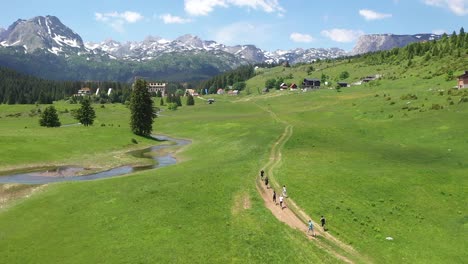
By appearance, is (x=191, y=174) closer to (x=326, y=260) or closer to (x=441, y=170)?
(x=326, y=260)

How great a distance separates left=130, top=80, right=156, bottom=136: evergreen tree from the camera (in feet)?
409

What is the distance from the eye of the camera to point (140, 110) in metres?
125

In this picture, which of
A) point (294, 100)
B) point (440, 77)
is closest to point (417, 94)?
point (440, 77)

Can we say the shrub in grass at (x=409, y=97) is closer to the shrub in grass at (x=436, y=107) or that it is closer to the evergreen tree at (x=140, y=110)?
the shrub in grass at (x=436, y=107)

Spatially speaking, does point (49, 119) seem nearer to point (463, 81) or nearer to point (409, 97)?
point (409, 97)

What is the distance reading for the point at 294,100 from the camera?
196 m

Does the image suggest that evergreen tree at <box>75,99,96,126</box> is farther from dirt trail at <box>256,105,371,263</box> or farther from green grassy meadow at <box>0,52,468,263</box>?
dirt trail at <box>256,105,371,263</box>

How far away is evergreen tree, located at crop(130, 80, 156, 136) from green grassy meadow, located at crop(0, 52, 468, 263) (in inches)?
974

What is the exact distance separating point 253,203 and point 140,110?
82.3 m

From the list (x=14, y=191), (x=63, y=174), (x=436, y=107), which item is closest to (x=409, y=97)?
(x=436, y=107)

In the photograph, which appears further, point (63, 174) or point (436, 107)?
point (436, 107)

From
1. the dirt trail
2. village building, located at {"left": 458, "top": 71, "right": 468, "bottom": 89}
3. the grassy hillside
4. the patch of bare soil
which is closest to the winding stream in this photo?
the patch of bare soil

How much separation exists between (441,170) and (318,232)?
98.6ft

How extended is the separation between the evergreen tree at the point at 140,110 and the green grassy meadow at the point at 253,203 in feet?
81.2
